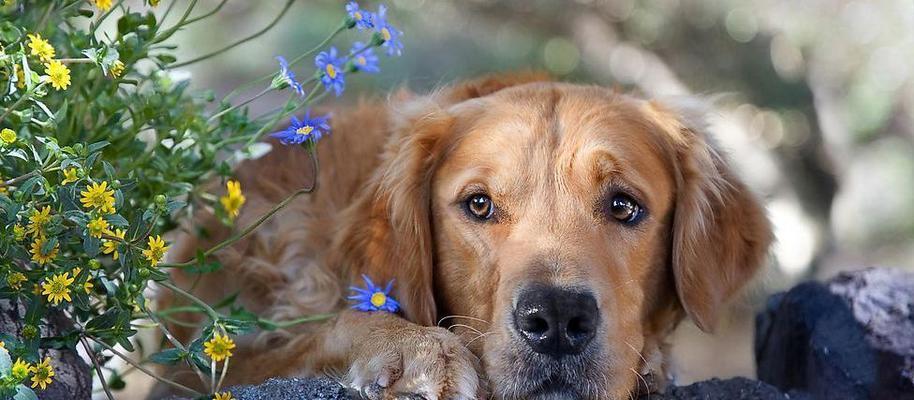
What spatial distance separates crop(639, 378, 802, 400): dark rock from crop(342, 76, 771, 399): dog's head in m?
0.11

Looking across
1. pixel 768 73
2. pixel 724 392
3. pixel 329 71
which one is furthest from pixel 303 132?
pixel 768 73

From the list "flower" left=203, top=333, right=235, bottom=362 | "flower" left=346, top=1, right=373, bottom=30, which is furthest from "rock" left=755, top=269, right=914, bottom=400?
"flower" left=203, top=333, right=235, bottom=362

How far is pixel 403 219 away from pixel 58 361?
1171 mm

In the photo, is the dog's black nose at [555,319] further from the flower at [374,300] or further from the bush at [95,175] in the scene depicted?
the bush at [95,175]

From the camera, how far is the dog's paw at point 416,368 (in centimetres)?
272

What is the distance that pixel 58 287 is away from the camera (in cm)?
237

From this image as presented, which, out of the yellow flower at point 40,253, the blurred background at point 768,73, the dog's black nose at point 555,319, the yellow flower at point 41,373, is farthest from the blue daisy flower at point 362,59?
the blurred background at point 768,73

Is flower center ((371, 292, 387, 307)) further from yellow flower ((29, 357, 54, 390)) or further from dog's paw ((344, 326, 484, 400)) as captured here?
yellow flower ((29, 357, 54, 390))

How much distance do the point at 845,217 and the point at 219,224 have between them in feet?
16.1

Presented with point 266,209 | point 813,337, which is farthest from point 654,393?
point 266,209

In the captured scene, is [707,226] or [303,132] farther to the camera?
[707,226]

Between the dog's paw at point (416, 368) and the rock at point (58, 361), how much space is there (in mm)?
695

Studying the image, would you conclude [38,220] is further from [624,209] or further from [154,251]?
[624,209]

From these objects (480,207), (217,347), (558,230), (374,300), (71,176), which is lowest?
(374,300)
